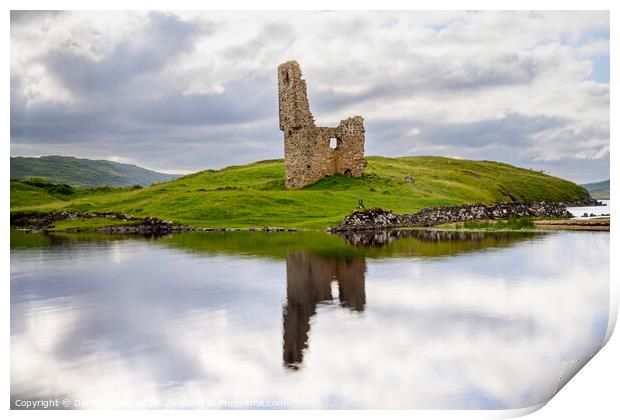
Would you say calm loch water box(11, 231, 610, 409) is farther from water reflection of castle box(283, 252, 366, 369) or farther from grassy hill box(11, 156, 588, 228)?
grassy hill box(11, 156, 588, 228)

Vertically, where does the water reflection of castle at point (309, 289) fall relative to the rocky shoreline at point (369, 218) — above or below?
below

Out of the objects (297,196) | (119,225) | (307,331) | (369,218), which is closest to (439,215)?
(369,218)

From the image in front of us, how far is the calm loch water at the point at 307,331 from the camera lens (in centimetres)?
965

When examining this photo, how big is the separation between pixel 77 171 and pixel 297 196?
1272cm

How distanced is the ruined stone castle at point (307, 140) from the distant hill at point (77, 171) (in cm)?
910

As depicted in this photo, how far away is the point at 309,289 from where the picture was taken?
15117 millimetres

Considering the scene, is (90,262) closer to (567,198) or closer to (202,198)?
(202,198)

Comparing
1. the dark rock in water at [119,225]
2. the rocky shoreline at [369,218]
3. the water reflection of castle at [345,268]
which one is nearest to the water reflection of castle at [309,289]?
the water reflection of castle at [345,268]

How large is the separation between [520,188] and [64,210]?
106 ft

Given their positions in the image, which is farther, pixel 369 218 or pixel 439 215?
pixel 439 215

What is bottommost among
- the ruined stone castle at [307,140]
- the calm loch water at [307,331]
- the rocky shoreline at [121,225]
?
the calm loch water at [307,331]

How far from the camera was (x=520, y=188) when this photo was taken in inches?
2018

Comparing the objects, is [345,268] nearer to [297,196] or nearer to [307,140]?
[297,196]

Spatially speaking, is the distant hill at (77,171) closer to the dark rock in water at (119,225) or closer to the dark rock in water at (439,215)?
the dark rock in water at (119,225)
